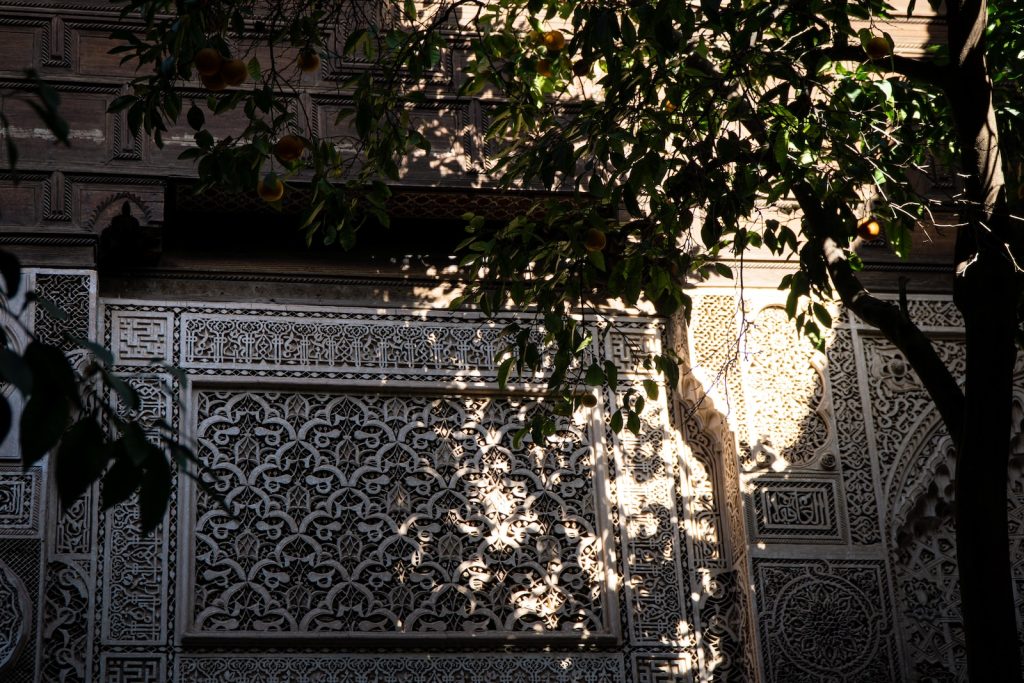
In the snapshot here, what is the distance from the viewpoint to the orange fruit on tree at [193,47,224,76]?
365 centimetres

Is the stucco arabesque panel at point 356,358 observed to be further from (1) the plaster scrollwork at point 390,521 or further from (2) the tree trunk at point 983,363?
(2) the tree trunk at point 983,363

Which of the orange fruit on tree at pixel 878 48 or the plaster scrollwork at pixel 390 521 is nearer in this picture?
the orange fruit on tree at pixel 878 48

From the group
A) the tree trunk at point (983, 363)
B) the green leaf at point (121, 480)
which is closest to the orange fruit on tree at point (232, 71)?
the green leaf at point (121, 480)

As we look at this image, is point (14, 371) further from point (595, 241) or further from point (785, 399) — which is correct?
point (785, 399)

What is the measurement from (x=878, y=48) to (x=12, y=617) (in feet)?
10.3

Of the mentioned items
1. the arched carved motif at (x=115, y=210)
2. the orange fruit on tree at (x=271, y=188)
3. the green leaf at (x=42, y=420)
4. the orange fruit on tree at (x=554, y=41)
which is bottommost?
the green leaf at (x=42, y=420)

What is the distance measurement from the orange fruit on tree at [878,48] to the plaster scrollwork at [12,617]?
3073mm

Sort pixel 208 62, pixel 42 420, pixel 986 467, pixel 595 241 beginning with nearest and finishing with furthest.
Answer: pixel 42 420 < pixel 208 62 < pixel 986 467 < pixel 595 241

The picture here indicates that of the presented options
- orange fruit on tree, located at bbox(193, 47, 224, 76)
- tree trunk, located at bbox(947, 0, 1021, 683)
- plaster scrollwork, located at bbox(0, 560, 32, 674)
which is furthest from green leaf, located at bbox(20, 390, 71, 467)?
plaster scrollwork, located at bbox(0, 560, 32, 674)

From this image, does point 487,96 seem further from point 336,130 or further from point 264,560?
point 264,560

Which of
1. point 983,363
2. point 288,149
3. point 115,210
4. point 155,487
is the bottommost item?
point 155,487

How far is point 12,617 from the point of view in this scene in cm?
496

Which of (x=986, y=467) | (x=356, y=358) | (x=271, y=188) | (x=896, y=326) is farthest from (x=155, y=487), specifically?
(x=356, y=358)

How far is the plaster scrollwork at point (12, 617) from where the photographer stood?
4.91 meters
